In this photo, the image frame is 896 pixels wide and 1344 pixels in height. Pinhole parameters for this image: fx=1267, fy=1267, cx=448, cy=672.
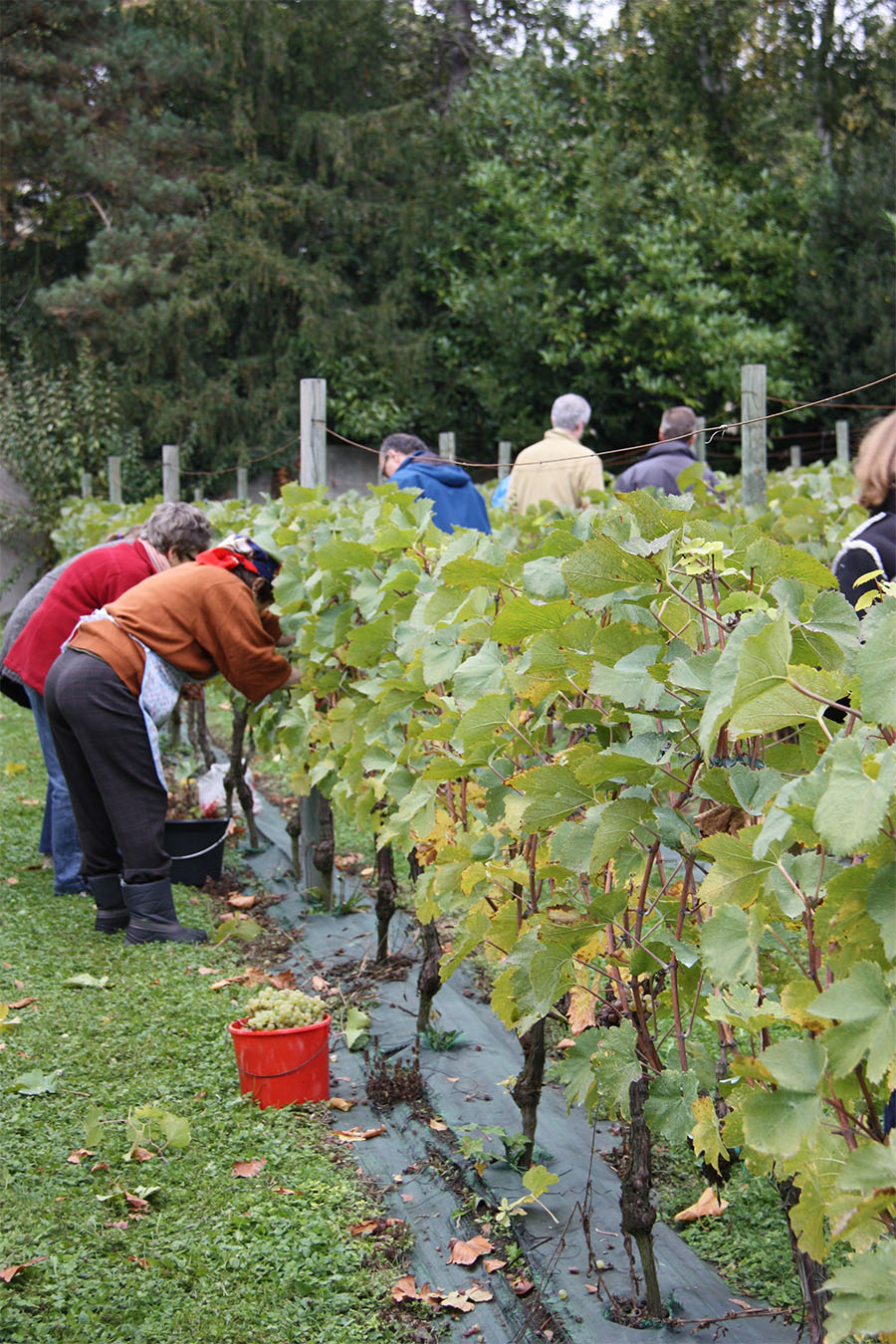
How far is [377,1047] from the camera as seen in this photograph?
148 inches

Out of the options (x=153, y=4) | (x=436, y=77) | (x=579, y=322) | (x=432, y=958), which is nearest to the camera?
(x=432, y=958)

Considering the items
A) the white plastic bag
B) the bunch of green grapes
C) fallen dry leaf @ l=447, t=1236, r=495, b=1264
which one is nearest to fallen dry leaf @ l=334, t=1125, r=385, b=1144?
the bunch of green grapes

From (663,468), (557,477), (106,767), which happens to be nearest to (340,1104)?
(106,767)

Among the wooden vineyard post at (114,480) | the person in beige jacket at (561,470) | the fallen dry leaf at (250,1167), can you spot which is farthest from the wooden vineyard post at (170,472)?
the fallen dry leaf at (250,1167)

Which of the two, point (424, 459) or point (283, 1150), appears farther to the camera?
point (424, 459)

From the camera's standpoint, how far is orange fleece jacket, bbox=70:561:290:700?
4562mm

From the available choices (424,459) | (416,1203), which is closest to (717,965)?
(416,1203)

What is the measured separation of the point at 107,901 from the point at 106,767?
0.59m

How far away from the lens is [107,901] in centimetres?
486

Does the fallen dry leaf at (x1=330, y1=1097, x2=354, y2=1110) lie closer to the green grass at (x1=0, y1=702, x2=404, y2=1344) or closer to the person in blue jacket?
the green grass at (x1=0, y1=702, x2=404, y2=1344)

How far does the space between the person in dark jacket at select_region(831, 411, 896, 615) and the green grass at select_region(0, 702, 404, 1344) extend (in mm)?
1814

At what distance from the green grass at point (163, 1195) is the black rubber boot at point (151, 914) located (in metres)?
0.35

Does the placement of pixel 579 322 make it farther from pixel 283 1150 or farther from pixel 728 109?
pixel 283 1150

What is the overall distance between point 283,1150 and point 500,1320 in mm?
799
